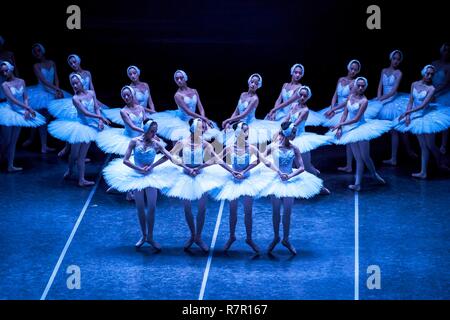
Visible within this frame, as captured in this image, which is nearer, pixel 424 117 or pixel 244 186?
pixel 244 186

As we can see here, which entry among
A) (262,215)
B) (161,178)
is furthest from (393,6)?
(161,178)

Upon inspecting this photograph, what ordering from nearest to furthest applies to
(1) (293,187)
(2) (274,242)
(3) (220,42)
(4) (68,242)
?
(1) (293,187), (2) (274,242), (4) (68,242), (3) (220,42)

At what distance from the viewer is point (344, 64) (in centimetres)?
1320

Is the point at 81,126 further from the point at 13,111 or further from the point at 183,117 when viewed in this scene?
the point at 183,117

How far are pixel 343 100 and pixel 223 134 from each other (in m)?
1.34

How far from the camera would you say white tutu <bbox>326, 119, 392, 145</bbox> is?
11031mm

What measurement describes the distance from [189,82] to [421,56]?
2.71m

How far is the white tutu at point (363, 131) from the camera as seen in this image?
11031 millimetres

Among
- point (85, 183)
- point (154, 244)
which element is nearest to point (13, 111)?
point (85, 183)

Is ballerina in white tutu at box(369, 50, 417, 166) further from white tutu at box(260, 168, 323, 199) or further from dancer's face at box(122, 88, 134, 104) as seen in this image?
dancer's face at box(122, 88, 134, 104)

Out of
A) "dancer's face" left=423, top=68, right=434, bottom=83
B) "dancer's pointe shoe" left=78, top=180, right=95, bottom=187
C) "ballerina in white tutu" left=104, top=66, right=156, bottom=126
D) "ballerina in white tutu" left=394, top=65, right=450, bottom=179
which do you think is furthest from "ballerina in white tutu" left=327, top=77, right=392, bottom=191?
"dancer's pointe shoe" left=78, top=180, right=95, bottom=187

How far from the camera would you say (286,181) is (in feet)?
31.8

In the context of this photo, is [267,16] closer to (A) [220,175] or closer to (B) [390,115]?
(B) [390,115]

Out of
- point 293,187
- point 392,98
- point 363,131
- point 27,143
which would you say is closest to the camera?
point 293,187
